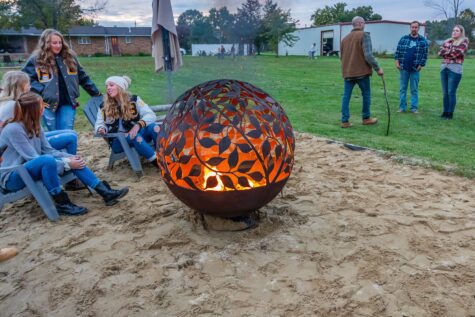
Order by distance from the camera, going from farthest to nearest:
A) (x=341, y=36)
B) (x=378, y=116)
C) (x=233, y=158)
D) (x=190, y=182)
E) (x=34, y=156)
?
(x=341, y=36), (x=378, y=116), (x=34, y=156), (x=190, y=182), (x=233, y=158)

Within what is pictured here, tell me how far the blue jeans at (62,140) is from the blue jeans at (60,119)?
2.31 feet

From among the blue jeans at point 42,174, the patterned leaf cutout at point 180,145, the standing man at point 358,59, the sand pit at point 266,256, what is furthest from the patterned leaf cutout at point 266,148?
the standing man at point 358,59

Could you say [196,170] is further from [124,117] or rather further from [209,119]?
[124,117]

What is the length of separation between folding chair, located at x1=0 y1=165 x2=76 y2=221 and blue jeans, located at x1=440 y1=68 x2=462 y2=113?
6812mm

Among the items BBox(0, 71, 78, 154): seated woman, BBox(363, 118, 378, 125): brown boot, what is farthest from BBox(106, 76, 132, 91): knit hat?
BBox(363, 118, 378, 125): brown boot

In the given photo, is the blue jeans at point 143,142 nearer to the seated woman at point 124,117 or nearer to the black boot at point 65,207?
the seated woman at point 124,117

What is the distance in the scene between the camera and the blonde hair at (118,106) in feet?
15.1

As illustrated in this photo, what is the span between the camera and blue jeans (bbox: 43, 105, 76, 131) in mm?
4914

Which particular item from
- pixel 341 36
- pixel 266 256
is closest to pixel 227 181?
pixel 266 256

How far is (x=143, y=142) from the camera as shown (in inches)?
185

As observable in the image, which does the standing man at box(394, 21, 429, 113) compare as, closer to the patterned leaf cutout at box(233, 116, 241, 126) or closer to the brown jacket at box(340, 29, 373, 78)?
the brown jacket at box(340, 29, 373, 78)

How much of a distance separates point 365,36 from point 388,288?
5112mm

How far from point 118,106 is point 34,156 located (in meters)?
1.34

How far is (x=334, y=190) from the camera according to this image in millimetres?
4102
